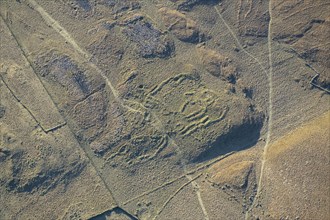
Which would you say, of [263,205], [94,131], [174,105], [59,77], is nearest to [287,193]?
[263,205]

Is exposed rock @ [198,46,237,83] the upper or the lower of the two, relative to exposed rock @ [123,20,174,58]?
lower

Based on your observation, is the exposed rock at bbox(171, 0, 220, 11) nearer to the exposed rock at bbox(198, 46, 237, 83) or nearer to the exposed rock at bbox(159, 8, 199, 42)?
the exposed rock at bbox(159, 8, 199, 42)

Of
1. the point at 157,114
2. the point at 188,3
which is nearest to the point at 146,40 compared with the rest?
the point at 188,3

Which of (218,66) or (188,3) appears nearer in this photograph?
(218,66)

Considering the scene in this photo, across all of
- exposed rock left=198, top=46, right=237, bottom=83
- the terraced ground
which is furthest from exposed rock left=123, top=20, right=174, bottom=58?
exposed rock left=198, top=46, right=237, bottom=83

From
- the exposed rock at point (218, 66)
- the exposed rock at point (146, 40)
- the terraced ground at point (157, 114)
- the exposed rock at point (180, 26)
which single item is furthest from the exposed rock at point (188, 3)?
the exposed rock at point (218, 66)

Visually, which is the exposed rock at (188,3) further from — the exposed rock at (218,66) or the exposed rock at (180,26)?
the exposed rock at (218,66)

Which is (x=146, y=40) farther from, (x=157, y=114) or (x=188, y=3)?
(x=157, y=114)

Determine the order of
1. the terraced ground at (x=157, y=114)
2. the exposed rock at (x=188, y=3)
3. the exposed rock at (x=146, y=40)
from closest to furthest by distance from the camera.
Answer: the terraced ground at (x=157, y=114)
the exposed rock at (x=146, y=40)
the exposed rock at (x=188, y=3)
